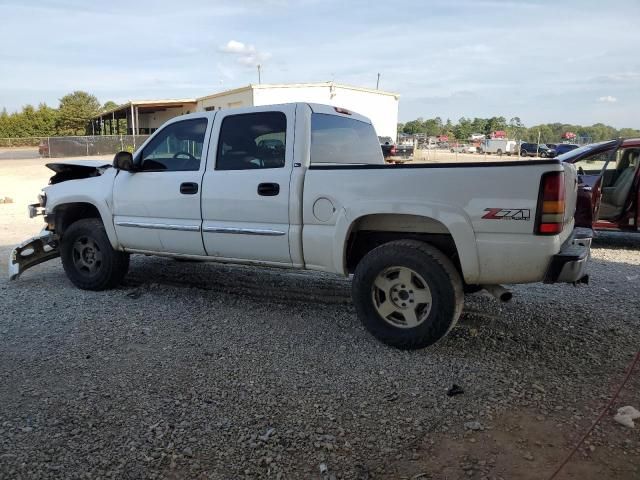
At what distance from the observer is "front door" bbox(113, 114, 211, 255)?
5.32 metres

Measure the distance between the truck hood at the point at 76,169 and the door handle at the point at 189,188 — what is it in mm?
1574

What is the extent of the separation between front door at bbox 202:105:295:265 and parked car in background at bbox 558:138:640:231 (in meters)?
5.11

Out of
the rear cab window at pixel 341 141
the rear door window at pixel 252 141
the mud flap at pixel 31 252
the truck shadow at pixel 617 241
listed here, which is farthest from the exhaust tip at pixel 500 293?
the truck shadow at pixel 617 241

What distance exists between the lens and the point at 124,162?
5598mm

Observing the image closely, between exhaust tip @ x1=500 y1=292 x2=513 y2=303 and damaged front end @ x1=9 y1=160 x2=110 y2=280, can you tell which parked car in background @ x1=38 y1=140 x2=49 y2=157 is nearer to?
damaged front end @ x1=9 y1=160 x2=110 y2=280

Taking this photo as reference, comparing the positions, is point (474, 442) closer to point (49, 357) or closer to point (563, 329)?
point (563, 329)

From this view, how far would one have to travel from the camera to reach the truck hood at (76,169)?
6.35 metres

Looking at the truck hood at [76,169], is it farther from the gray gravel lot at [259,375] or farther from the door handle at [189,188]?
the door handle at [189,188]

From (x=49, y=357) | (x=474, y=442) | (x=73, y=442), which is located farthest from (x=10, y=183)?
(x=474, y=442)

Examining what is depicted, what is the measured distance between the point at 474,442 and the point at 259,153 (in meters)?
3.13

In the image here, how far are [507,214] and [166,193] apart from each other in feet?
10.9

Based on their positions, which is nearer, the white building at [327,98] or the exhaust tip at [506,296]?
the exhaust tip at [506,296]

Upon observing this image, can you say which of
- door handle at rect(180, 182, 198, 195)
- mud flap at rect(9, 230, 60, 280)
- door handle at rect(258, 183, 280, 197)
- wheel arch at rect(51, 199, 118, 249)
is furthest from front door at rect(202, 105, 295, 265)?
mud flap at rect(9, 230, 60, 280)

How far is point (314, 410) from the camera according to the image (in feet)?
11.3
